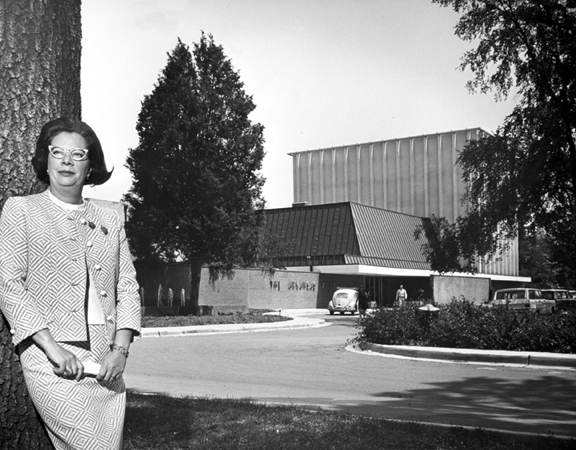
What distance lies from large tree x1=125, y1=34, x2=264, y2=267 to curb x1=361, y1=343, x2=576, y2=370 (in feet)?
56.1

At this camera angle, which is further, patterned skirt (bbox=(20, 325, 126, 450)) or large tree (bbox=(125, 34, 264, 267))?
large tree (bbox=(125, 34, 264, 267))

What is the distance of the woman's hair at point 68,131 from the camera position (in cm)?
354

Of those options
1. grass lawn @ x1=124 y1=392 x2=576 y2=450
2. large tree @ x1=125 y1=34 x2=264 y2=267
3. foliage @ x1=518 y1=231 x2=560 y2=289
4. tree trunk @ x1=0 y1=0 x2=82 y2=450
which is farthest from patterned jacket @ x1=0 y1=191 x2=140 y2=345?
foliage @ x1=518 y1=231 x2=560 y2=289

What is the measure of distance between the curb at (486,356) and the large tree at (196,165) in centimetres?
1711

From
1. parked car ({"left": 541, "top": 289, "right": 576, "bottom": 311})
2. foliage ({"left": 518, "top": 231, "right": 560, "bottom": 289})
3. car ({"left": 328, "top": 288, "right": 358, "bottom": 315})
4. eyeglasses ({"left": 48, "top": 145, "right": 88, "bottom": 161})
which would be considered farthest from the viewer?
foliage ({"left": 518, "top": 231, "right": 560, "bottom": 289})

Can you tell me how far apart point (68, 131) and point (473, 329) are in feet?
44.9

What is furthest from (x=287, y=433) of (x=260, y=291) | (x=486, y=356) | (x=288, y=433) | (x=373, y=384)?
(x=260, y=291)

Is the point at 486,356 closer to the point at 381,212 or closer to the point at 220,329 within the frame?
the point at 220,329

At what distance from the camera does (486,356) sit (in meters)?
14.2

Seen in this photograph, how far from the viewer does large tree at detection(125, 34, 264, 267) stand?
32156 millimetres

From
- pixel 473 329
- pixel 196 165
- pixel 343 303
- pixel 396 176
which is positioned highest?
pixel 396 176

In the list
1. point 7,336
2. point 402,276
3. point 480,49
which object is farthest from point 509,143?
point 402,276

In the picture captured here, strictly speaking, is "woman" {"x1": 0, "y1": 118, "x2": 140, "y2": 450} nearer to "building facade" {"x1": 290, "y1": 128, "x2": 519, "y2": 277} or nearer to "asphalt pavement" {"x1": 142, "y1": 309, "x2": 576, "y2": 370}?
"asphalt pavement" {"x1": 142, "y1": 309, "x2": 576, "y2": 370}

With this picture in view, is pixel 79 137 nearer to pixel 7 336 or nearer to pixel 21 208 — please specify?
pixel 21 208
